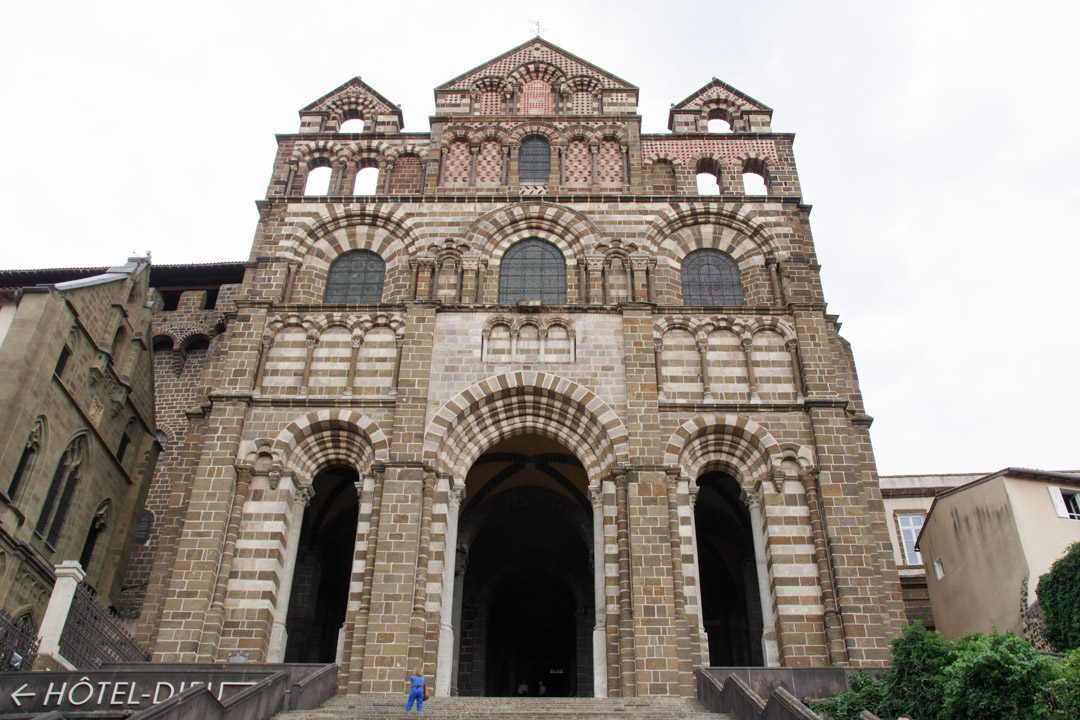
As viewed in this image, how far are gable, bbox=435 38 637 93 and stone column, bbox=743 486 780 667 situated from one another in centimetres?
1356

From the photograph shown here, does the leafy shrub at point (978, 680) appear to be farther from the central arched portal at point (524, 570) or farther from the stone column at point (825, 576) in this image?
the central arched portal at point (524, 570)

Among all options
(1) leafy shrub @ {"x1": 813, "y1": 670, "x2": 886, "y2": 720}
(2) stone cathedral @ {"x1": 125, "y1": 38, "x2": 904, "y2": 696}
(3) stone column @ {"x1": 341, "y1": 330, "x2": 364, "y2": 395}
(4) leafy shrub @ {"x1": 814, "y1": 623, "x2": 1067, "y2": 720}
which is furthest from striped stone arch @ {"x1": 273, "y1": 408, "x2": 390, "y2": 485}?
(4) leafy shrub @ {"x1": 814, "y1": 623, "x2": 1067, "y2": 720}

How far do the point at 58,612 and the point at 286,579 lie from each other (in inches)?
164

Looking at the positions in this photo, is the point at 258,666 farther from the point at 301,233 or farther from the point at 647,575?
the point at 301,233

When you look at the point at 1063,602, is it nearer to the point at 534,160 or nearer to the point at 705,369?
the point at 705,369

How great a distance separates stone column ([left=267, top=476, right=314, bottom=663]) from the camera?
1764cm

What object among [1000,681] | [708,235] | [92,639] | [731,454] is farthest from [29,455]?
[1000,681]

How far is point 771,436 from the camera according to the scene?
19.5 meters

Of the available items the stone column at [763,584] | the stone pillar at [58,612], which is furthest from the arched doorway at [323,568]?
the stone column at [763,584]

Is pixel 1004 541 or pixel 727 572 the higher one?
pixel 1004 541

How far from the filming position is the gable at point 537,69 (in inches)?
1063

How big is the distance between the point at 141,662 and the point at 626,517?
9.51 metres

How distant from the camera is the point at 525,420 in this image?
66.5 feet

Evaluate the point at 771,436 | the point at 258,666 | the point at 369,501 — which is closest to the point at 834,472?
the point at 771,436
